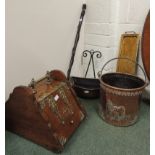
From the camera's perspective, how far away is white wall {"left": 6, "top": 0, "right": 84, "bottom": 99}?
5.53ft

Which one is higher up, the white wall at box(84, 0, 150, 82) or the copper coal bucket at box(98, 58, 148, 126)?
the white wall at box(84, 0, 150, 82)

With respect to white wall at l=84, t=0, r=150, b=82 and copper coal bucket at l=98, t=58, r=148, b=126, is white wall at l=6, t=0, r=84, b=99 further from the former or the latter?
copper coal bucket at l=98, t=58, r=148, b=126

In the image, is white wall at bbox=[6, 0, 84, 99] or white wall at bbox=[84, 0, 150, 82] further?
white wall at bbox=[84, 0, 150, 82]

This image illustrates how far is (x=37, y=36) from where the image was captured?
75.0 inches

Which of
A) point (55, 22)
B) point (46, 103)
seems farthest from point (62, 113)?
point (55, 22)

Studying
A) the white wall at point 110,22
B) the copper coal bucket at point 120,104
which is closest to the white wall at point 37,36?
the white wall at point 110,22

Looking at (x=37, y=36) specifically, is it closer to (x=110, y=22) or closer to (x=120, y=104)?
(x=110, y=22)

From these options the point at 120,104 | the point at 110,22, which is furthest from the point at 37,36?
the point at 120,104

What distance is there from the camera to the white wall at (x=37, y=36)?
1686 millimetres

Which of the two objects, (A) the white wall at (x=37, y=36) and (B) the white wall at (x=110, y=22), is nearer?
(A) the white wall at (x=37, y=36)

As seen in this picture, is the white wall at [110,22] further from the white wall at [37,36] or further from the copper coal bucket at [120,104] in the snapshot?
the copper coal bucket at [120,104]

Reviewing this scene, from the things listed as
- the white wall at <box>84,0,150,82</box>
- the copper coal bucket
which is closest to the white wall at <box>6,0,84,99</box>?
the white wall at <box>84,0,150,82</box>

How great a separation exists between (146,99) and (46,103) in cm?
128
